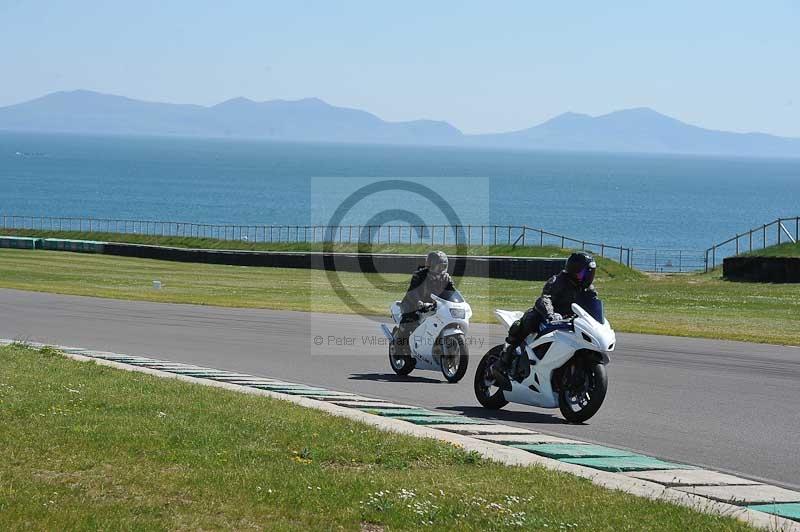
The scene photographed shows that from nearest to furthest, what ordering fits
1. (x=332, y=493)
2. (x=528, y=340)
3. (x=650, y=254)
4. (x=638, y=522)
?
(x=638, y=522)
(x=332, y=493)
(x=528, y=340)
(x=650, y=254)

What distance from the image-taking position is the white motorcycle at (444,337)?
15.9 m

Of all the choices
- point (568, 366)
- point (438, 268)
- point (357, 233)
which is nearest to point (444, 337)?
point (438, 268)

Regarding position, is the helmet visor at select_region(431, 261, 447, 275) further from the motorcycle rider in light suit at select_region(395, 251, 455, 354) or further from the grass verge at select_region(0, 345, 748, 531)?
the grass verge at select_region(0, 345, 748, 531)

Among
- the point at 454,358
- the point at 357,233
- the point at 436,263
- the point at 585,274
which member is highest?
the point at 357,233

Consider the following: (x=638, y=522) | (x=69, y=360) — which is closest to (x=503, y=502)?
(x=638, y=522)

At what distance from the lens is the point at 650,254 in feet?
345

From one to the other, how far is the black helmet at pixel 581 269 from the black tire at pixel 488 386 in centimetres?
141

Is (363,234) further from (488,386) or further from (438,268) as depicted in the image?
(488,386)

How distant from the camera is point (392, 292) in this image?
132 feet

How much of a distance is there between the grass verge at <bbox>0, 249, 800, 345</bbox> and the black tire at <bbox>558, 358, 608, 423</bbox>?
1070cm

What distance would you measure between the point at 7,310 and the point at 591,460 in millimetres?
21763

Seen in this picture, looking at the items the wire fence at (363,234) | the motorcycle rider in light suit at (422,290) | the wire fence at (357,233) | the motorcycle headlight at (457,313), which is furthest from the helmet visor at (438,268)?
the wire fence at (363,234)

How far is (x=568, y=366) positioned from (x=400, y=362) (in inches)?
182

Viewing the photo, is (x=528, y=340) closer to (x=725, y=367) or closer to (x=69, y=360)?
(x=725, y=367)
